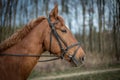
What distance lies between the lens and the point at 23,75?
3.39 m

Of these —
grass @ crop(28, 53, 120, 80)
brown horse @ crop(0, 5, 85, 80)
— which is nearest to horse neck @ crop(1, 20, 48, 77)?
brown horse @ crop(0, 5, 85, 80)

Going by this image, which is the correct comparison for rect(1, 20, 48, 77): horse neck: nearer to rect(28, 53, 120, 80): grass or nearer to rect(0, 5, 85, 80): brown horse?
rect(0, 5, 85, 80): brown horse

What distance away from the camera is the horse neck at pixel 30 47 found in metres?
3.44

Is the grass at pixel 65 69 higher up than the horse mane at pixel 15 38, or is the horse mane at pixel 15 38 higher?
the horse mane at pixel 15 38

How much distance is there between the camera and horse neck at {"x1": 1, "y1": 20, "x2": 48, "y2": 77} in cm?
344

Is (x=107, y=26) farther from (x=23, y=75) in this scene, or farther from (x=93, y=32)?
(x=23, y=75)

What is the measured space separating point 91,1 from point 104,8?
1.62m

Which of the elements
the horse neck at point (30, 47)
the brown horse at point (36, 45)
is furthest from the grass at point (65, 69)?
the horse neck at point (30, 47)

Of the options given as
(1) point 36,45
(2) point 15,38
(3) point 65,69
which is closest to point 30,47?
(1) point 36,45

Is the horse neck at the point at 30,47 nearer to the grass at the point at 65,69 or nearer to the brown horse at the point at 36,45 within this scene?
the brown horse at the point at 36,45

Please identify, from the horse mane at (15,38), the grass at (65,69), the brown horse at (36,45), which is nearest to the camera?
the brown horse at (36,45)

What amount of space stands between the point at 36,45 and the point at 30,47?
10 centimetres

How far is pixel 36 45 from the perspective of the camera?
3.60 metres

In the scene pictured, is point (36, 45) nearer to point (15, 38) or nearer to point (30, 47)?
point (30, 47)
